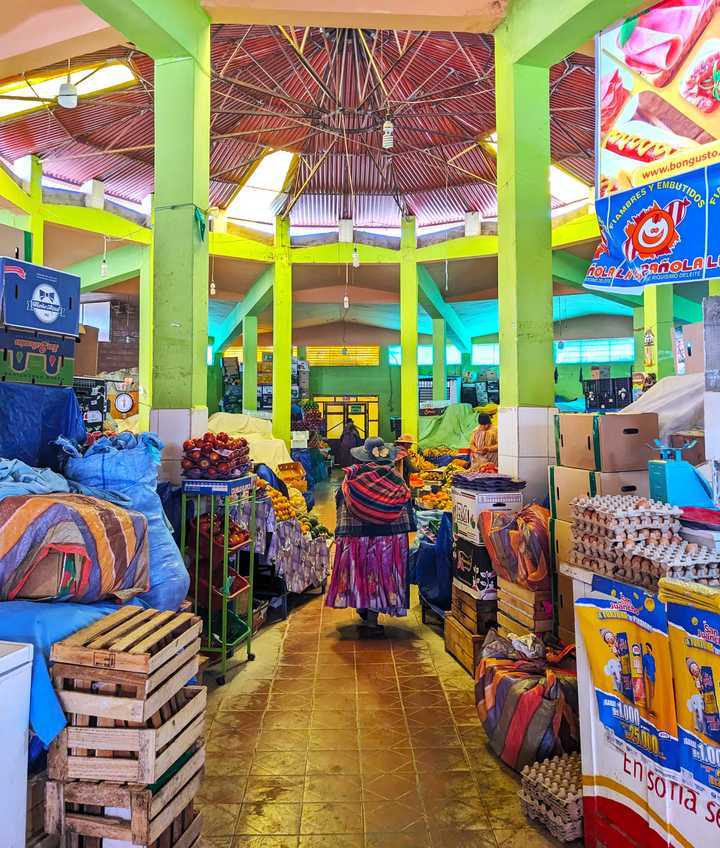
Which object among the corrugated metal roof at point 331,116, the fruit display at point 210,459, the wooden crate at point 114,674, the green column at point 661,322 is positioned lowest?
the wooden crate at point 114,674

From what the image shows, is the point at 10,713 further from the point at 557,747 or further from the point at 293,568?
the point at 293,568

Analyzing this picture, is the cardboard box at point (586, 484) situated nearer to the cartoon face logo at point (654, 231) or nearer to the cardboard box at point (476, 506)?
the cardboard box at point (476, 506)

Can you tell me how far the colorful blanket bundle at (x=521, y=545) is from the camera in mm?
3641

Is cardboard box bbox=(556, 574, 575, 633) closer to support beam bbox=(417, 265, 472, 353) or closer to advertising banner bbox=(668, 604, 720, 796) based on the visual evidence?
advertising banner bbox=(668, 604, 720, 796)

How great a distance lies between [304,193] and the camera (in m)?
12.7

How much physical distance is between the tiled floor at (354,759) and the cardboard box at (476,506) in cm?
99

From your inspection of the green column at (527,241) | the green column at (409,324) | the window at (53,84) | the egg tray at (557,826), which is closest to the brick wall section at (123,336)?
the window at (53,84)

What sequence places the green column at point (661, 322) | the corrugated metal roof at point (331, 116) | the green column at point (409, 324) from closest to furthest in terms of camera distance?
the corrugated metal roof at point (331, 116), the green column at point (661, 322), the green column at point (409, 324)

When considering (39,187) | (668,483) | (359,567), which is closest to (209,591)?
(359,567)

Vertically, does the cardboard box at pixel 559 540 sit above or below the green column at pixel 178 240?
below

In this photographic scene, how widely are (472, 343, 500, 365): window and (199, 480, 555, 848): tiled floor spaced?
17691mm

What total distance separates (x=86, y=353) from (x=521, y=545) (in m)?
3.86

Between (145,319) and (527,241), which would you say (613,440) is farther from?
(145,319)

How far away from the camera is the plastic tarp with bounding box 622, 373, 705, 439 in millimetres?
4051
